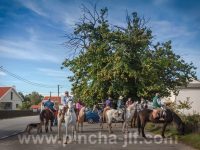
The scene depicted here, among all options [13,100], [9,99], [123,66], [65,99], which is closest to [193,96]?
[123,66]

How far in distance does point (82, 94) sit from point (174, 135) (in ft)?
71.0

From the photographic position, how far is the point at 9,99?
96.6m

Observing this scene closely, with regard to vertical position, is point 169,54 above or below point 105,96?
above

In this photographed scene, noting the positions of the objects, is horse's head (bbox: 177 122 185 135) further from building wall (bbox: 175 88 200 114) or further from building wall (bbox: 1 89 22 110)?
building wall (bbox: 1 89 22 110)

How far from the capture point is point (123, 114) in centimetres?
2495

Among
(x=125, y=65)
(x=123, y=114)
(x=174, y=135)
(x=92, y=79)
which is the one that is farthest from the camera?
(x=92, y=79)

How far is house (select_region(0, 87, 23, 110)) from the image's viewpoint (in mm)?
93188

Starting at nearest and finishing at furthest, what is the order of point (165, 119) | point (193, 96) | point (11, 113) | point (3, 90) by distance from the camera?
point (165, 119) → point (193, 96) → point (11, 113) → point (3, 90)

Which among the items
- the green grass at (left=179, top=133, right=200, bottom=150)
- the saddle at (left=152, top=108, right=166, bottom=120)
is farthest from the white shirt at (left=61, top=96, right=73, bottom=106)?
the saddle at (left=152, top=108, right=166, bottom=120)

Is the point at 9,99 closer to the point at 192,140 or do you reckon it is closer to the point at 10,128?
the point at 10,128

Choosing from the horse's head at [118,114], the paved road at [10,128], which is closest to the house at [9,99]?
the paved road at [10,128]

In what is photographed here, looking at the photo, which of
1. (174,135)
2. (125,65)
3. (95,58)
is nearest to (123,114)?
(174,135)

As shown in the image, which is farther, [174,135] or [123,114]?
[123,114]

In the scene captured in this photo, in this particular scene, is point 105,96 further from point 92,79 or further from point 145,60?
point 145,60
